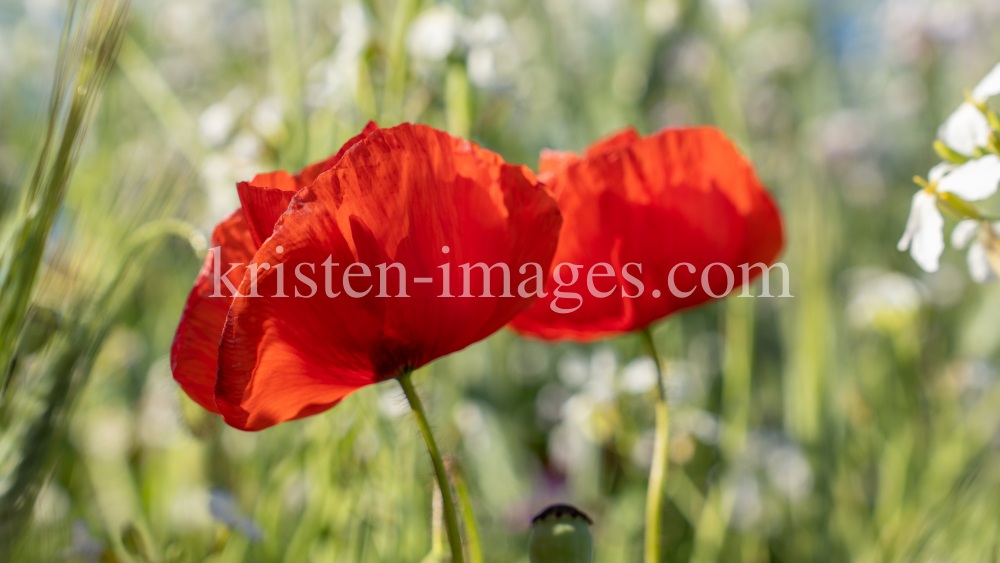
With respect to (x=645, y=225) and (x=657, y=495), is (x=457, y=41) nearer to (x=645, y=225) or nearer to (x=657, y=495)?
(x=645, y=225)

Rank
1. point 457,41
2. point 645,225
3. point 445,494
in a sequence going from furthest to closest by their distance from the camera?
point 457,41 < point 645,225 < point 445,494

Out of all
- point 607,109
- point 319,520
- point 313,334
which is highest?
point 607,109

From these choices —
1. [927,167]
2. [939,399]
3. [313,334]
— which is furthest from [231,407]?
[927,167]

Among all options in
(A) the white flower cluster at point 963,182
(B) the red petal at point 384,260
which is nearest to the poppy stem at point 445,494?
(B) the red petal at point 384,260

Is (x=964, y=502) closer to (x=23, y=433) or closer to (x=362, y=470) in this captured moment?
(x=362, y=470)

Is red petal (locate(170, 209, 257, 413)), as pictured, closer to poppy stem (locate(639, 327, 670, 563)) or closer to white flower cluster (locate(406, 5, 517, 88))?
poppy stem (locate(639, 327, 670, 563))

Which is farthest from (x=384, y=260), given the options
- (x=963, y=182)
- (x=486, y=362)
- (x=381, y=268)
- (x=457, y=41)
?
(x=486, y=362)
